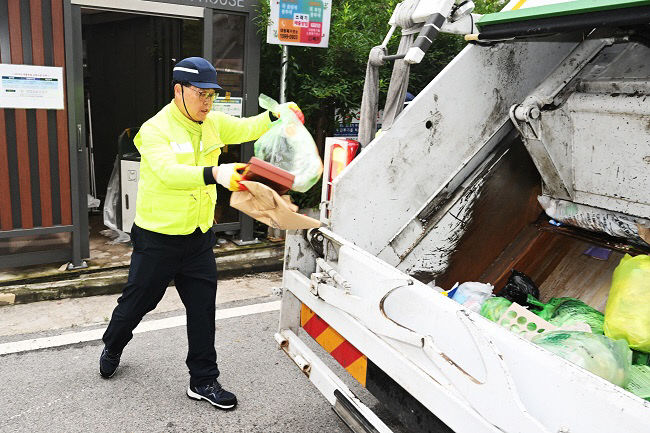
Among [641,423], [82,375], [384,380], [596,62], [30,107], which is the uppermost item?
[596,62]

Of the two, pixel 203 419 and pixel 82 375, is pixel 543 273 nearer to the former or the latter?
pixel 203 419

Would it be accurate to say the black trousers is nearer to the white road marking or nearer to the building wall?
the white road marking

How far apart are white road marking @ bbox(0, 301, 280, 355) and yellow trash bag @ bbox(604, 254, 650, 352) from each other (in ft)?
8.33

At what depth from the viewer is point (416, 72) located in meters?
5.90

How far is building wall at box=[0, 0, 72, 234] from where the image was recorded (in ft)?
13.1

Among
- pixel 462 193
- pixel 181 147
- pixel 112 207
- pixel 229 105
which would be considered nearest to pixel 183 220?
pixel 181 147

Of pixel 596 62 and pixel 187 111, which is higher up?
pixel 596 62

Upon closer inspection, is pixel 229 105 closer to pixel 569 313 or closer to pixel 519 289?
pixel 519 289

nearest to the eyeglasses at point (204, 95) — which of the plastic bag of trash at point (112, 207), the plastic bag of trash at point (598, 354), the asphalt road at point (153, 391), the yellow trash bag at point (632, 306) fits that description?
the asphalt road at point (153, 391)

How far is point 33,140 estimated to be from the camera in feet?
13.8

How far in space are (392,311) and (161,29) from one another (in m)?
4.98

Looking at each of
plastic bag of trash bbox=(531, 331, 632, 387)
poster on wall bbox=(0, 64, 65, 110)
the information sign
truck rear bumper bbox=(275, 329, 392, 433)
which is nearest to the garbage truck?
truck rear bumper bbox=(275, 329, 392, 433)

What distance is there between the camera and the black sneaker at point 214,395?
2.86 meters

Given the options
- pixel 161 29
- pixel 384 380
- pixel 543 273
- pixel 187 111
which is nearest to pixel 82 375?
pixel 187 111
